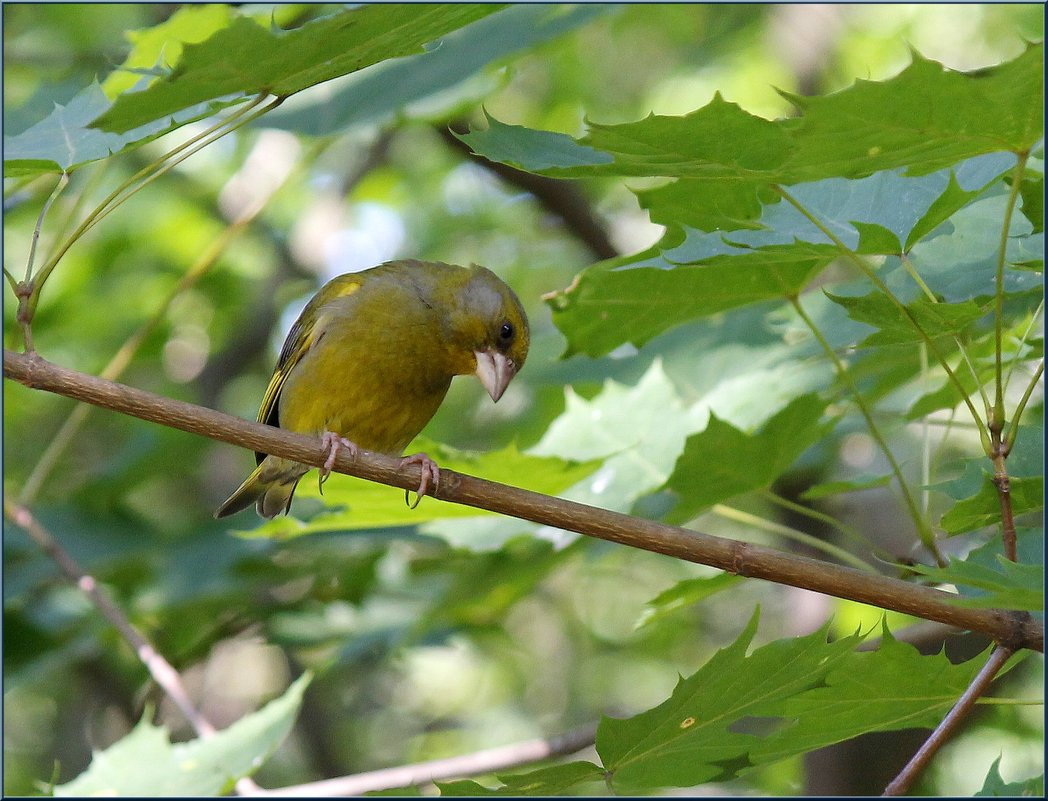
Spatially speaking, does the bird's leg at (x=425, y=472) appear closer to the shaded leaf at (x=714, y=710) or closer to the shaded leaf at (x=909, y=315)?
the shaded leaf at (x=714, y=710)

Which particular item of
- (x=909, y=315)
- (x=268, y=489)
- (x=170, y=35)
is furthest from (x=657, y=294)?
(x=268, y=489)

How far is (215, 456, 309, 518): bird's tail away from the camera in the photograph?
4.88 meters

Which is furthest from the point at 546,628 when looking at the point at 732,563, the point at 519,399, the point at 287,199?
the point at 732,563

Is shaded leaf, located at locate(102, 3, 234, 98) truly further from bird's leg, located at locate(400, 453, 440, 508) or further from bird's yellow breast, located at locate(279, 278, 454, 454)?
bird's leg, located at locate(400, 453, 440, 508)

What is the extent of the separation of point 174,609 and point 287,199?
4.77 metres

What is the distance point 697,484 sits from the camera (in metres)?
3.35

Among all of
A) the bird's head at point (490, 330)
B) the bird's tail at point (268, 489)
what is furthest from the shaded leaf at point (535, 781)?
the bird's tail at point (268, 489)

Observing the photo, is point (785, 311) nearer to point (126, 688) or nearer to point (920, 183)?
point (920, 183)

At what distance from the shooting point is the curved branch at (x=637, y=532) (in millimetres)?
2322

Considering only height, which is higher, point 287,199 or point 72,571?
point 287,199

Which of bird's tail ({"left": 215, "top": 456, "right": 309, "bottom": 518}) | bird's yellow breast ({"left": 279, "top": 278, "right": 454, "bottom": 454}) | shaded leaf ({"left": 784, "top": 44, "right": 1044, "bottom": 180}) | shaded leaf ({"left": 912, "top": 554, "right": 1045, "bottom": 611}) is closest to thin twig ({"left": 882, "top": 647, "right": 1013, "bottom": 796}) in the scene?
shaded leaf ({"left": 912, "top": 554, "right": 1045, "bottom": 611})

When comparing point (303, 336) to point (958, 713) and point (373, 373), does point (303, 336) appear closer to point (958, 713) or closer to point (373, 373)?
point (373, 373)

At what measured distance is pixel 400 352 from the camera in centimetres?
426

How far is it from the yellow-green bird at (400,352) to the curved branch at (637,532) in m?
1.57
